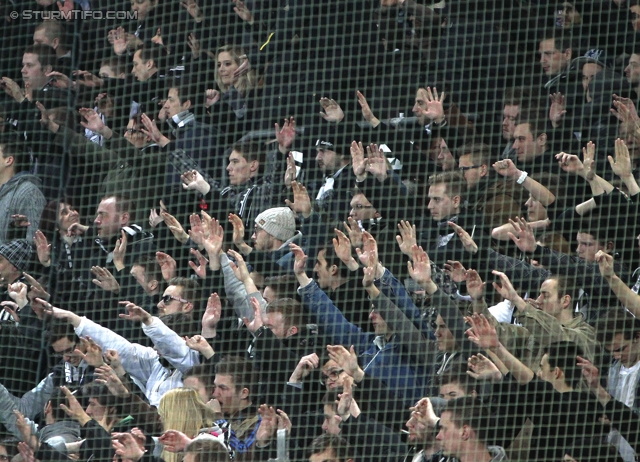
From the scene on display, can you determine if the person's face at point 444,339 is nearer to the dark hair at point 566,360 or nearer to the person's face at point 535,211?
the dark hair at point 566,360

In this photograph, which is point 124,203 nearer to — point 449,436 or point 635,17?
point 449,436

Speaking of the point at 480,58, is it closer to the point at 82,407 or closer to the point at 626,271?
the point at 626,271

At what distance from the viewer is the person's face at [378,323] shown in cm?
554

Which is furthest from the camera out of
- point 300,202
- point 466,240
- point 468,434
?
point 300,202

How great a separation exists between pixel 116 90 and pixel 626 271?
7.98 ft

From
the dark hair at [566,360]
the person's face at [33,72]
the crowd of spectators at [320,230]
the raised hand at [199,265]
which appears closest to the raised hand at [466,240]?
the crowd of spectators at [320,230]

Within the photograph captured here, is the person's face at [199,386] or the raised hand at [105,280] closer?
the person's face at [199,386]

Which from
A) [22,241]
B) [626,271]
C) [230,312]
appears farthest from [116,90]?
[626,271]

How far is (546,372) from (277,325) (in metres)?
1.02

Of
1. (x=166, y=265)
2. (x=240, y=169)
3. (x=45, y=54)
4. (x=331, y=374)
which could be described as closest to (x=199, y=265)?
(x=166, y=265)

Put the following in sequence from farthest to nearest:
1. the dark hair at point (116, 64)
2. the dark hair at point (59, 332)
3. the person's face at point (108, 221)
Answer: the dark hair at point (116, 64) → the person's face at point (108, 221) → the dark hair at point (59, 332)

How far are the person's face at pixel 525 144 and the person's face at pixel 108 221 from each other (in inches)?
63.0

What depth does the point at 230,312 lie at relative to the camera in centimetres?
585

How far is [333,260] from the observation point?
19.1ft
